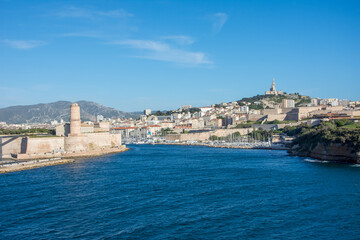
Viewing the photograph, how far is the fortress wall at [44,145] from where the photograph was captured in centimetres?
2336

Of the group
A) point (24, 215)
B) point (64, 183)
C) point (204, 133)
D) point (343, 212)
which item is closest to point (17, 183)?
point (64, 183)

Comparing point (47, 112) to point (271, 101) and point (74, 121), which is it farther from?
point (74, 121)

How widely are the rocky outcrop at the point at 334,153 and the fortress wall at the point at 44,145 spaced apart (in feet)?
53.1

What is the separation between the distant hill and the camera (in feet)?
419

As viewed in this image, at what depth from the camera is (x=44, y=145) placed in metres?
24.1

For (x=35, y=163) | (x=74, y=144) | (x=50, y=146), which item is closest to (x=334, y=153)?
(x=35, y=163)

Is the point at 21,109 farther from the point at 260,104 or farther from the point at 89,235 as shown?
the point at 89,235

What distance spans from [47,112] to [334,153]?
5201 inches

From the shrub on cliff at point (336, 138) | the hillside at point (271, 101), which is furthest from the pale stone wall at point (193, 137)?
the hillside at point (271, 101)

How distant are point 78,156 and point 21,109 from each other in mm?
125465

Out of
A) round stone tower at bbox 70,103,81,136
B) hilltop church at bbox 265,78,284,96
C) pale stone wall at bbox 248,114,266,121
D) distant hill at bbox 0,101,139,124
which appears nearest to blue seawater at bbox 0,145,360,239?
round stone tower at bbox 70,103,81,136

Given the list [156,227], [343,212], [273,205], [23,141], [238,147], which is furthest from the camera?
[238,147]

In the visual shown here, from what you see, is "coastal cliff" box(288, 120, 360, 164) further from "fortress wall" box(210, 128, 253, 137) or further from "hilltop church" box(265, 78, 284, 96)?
"hilltop church" box(265, 78, 284, 96)

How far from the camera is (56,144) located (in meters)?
24.8
